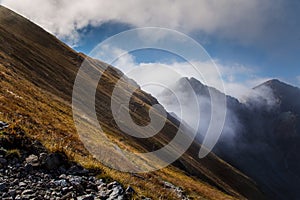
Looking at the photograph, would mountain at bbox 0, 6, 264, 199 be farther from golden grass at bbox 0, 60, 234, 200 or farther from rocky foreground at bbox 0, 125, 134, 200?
rocky foreground at bbox 0, 125, 134, 200

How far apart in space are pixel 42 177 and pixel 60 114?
112ft

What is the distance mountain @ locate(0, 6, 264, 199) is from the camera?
17.2 meters

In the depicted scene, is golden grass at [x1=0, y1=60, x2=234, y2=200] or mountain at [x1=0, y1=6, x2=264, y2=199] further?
mountain at [x1=0, y1=6, x2=264, y2=199]

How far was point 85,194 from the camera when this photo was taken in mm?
10898

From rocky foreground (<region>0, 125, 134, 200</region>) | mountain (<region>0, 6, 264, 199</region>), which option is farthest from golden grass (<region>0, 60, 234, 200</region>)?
rocky foreground (<region>0, 125, 134, 200</region>)

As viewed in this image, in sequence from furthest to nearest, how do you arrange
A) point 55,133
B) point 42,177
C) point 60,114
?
1. point 60,114
2. point 55,133
3. point 42,177

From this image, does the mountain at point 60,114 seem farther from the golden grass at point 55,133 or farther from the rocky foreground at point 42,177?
the rocky foreground at point 42,177

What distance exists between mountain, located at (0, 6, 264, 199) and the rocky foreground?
0.72m

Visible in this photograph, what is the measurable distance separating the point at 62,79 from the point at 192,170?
1915 inches

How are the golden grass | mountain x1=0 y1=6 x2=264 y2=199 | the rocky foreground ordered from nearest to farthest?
the rocky foreground < the golden grass < mountain x1=0 y1=6 x2=264 y2=199

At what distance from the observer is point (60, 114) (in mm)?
44000

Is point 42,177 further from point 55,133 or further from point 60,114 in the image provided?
point 60,114

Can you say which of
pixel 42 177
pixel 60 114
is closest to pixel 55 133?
pixel 42 177

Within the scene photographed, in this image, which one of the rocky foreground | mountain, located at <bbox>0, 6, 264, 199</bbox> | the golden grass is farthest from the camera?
mountain, located at <bbox>0, 6, 264, 199</bbox>
